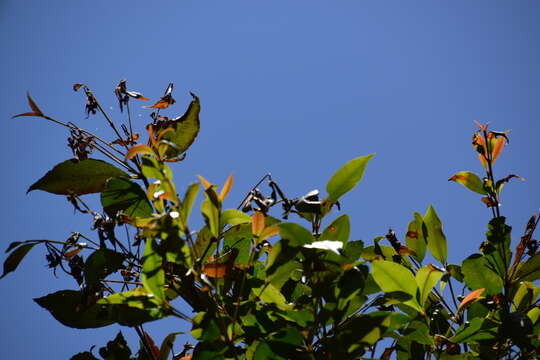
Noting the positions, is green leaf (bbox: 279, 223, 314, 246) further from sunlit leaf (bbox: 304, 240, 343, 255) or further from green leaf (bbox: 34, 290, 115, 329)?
green leaf (bbox: 34, 290, 115, 329)

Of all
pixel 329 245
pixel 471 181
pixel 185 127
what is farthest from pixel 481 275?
pixel 185 127

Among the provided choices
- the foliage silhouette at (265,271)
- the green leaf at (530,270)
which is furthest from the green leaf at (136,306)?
the green leaf at (530,270)

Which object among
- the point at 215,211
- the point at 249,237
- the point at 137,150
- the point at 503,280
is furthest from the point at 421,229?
the point at 137,150

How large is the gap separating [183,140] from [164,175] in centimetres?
31

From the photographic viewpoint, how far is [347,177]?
2.58 ft

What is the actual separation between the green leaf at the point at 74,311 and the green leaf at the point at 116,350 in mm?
111

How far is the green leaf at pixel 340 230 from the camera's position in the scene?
31.9 inches

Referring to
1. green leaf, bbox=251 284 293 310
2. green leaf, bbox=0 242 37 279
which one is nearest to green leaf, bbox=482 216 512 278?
green leaf, bbox=251 284 293 310

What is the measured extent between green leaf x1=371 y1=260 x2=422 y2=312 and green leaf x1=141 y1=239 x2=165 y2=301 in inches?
14.6

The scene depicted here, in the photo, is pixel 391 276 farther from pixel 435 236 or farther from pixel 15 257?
pixel 15 257

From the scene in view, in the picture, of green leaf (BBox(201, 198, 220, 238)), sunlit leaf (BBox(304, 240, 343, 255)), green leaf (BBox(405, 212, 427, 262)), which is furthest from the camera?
green leaf (BBox(405, 212, 427, 262))

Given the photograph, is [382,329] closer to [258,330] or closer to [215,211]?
[258,330]

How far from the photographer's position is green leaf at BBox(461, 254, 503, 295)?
38.1 inches

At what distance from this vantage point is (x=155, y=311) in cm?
74
